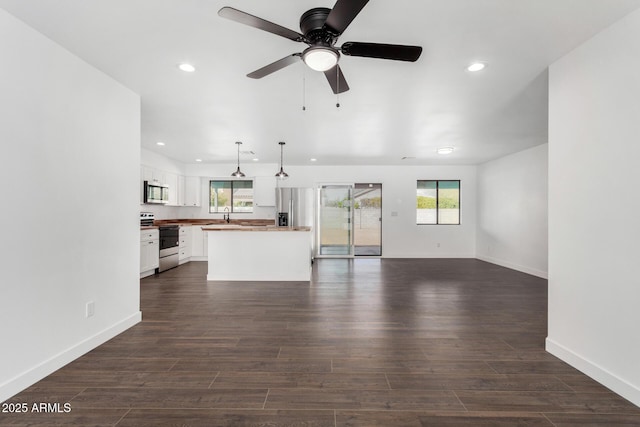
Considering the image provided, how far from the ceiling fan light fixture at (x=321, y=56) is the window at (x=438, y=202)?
21.6ft

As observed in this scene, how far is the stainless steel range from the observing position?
19.1ft

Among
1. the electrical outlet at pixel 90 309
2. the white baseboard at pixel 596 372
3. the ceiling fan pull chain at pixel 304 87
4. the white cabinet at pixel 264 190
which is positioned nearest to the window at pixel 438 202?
the white cabinet at pixel 264 190

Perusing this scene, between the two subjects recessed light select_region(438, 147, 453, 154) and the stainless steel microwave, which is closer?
recessed light select_region(438, 147, 453, 154)

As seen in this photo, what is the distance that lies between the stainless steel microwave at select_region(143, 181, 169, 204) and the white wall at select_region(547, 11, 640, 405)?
656 centimetres

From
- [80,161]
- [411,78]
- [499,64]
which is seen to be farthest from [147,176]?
A: [499,64]

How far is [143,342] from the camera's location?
8.66 feet

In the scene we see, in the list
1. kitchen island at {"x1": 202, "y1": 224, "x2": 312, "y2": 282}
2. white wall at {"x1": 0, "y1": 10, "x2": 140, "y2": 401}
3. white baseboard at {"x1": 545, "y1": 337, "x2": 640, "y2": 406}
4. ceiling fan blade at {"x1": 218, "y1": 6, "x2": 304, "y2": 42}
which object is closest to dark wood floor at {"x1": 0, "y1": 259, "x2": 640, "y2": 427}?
white baseboard at {"x1": 545, "y1": 337, "x2": 640, "y2": 406}

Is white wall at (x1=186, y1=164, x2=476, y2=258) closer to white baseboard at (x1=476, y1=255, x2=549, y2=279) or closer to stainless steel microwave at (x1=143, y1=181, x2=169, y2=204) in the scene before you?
white baseboard at (x1=476, y1=255, x2=549, y2=279)

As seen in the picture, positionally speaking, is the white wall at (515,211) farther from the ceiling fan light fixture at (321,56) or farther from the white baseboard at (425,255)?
the ceiling fan light fixture at (321,56)

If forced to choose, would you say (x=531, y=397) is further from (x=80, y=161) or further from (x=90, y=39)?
(x=90, y=39)

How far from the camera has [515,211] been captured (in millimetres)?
6043

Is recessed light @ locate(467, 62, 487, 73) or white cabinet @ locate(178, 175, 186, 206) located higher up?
recessed light @ locate(467, 62, 487, 73)

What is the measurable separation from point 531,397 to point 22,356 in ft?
11.5

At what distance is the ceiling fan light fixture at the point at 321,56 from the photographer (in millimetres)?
1632
